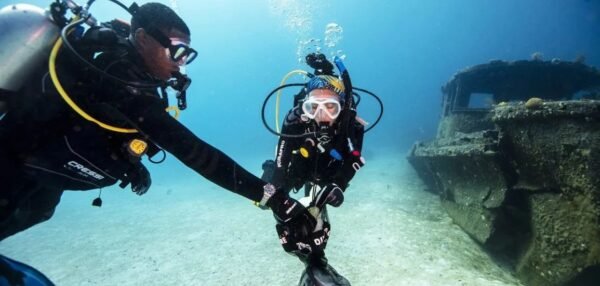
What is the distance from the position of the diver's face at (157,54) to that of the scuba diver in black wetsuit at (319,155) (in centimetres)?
134

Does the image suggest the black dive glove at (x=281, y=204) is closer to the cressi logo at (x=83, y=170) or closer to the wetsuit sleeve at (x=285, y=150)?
the cressi logo at (x=83, y=170)

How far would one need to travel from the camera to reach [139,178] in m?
3.21

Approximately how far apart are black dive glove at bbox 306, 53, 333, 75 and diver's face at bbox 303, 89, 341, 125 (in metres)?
0.67

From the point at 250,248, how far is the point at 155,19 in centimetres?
573

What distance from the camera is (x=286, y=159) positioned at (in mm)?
4297

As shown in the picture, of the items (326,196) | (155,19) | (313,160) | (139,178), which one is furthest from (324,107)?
(139,178)

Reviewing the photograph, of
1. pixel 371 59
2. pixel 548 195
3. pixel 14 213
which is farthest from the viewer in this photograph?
pixel 371 59

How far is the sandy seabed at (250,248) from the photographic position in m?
5.59

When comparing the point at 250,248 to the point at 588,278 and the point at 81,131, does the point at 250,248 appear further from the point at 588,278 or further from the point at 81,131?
the point at 588,278

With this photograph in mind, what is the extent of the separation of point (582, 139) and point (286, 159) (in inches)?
177

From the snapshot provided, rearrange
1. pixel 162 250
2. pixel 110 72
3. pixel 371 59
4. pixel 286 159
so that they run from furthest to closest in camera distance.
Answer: pixel 371 59 < pixel 162 250 < pixel 286 159 < pixel 110 72

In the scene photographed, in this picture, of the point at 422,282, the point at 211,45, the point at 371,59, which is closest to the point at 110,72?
the point at 422,282

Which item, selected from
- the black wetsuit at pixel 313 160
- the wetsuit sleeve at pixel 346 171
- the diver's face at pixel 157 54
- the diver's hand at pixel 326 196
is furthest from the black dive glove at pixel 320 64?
the diver's face at pixel 157 54

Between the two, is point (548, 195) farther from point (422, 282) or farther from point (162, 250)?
point (162, 250)
